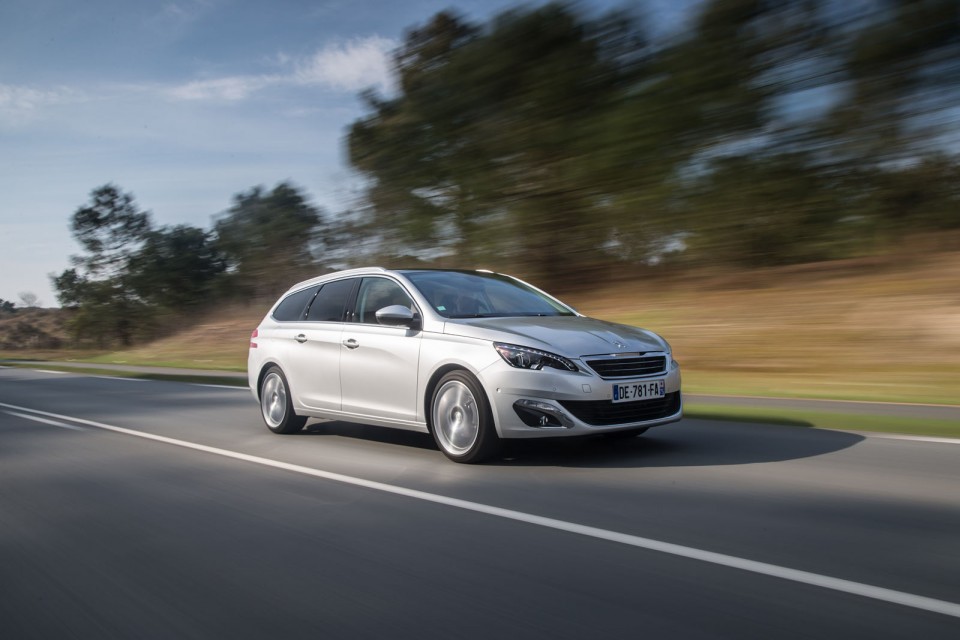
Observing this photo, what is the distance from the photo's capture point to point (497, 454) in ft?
22.2

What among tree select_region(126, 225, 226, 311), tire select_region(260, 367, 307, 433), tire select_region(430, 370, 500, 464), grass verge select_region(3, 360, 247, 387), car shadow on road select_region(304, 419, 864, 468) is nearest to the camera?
tire select_region(430, 370, 500, 464)

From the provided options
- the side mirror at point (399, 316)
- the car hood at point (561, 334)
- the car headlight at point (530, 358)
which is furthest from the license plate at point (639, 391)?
the side mirror at point (399, 316)

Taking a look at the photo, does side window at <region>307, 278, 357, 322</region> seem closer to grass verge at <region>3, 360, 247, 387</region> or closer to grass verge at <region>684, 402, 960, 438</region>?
grass verge at <region>684, 402, 960, 438</region>

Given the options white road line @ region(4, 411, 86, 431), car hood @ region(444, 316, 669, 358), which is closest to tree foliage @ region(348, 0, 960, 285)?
car hood @ region(444, 316, 669, 358)

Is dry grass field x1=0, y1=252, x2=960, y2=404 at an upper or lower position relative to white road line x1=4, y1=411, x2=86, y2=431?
upper

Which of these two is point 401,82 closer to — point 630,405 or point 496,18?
point 496,18

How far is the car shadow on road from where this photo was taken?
6.69 metres

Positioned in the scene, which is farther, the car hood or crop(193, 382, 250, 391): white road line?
crop(193, 382, 250, 391): white road line

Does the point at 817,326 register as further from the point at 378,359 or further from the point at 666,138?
the point at 378,359

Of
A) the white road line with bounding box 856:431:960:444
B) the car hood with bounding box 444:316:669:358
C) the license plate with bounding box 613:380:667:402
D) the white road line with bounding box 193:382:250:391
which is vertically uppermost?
the car hood with bounding box 444:316:669:358

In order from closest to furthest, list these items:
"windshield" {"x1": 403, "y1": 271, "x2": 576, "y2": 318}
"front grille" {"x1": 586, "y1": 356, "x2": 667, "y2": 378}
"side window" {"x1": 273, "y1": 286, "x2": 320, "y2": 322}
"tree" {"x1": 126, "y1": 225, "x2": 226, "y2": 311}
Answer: "front grille" {"x1": 586, "y1": 356, "x2": 667, "y2": 378}, "windshield" {"x1": 403, "y1": 271, "x2": 576, "y2": 318}, "side window" {"x1": 273, "y1": 286, "x2": 320, "y2": 322}, "tree" {"x1": 126, "y1": 225, "x2": 226, "y2": 311}

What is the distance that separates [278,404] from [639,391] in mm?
4191

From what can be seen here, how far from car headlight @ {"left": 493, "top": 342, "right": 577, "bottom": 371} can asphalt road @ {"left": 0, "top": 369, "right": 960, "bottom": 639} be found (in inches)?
30.4

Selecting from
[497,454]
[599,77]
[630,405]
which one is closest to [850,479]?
[630,405]
